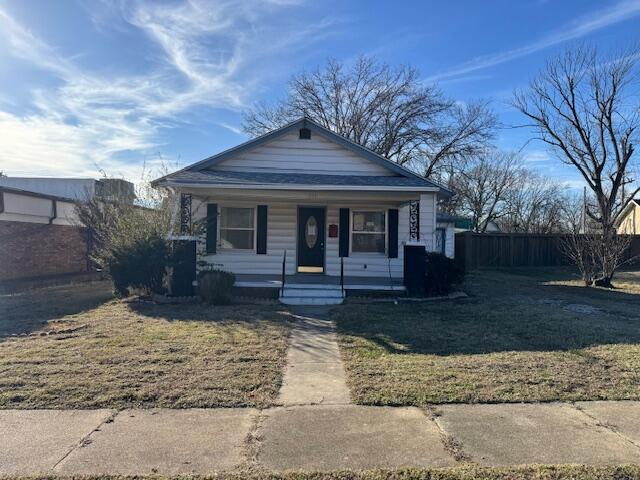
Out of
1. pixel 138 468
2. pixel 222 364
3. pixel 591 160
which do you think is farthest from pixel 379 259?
pixel 591 160

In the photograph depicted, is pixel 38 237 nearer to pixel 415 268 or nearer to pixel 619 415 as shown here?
pixel 415 268

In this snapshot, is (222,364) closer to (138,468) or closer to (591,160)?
(138,468)

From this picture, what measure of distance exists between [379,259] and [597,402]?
31.0 feet

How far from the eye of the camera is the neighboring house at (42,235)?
14.7 meters

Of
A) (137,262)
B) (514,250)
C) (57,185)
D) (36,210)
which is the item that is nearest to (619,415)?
(137,262)

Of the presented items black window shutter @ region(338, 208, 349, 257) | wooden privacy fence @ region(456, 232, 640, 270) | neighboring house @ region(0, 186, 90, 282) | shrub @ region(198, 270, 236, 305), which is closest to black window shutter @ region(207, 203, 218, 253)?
shrub @ region(198, 270, 236, 305)

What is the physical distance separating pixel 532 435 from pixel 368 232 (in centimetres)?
1048

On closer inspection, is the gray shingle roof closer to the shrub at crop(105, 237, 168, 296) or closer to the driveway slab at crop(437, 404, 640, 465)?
the shrub at crop(105, 237, 168, 296)

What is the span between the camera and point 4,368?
19.2 feet

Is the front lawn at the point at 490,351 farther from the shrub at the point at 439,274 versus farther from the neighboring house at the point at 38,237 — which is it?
the neighboring house at the point at 38,237

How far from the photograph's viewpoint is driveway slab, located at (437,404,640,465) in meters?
3.66

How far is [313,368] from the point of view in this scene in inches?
242

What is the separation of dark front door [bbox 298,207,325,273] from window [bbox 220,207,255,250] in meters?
1.46

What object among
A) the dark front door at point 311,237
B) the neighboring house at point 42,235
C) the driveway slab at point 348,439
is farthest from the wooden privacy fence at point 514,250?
the driveway slab at point 348,439
